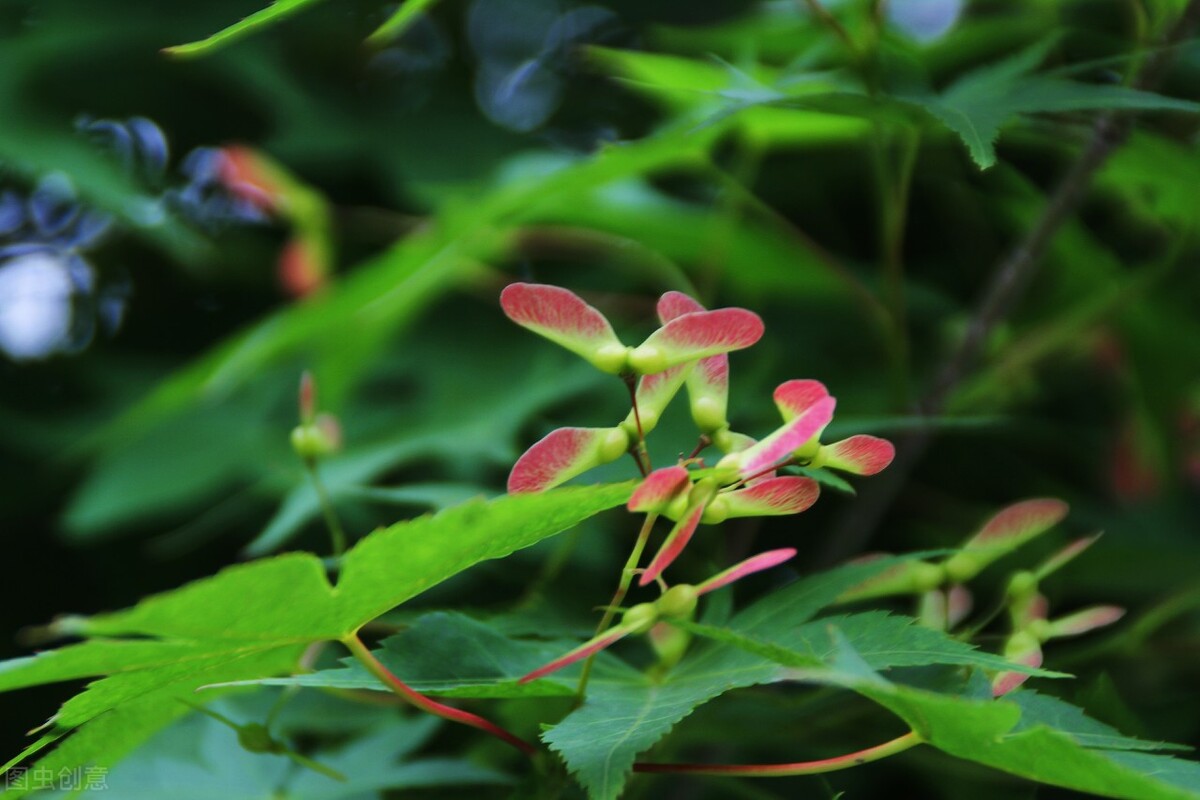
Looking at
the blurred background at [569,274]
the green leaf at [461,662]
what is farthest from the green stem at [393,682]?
the blurred background at [569,274]

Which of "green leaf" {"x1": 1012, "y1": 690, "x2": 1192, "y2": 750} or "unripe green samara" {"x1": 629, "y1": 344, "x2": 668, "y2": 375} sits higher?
"unripe green samara" {"x1": 629, "y1": 344, "x2": 668, "y2": 375}

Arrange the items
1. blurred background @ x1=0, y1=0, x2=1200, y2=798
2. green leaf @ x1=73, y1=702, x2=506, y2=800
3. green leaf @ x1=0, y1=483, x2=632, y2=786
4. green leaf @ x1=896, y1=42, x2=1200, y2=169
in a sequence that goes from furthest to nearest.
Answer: blurred background @ x1=0, y1=0, x2=1200, y2=798 → green leaf @ x1=73, y1=702, x2=506, y2=800 → green leaf @ x1=896, y1=42, x2=1200, y2=169 → green leaf @ x1=0, y1=483, x2=632, y2=786

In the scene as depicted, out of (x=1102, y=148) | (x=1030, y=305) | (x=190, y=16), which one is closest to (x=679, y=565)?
(x=1102, y=148)

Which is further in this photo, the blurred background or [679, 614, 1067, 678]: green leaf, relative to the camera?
the blurred background

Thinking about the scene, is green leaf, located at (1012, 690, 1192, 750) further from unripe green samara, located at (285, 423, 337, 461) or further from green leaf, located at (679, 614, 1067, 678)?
unripe green samara, located at (285, 423, 337, 461)

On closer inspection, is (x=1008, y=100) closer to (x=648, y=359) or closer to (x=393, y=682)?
(x=648, y=359)

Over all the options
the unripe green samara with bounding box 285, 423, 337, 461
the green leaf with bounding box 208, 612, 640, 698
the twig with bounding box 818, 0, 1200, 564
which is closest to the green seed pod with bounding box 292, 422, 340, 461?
the unripe green samara with bounding box 285, 423, 337, 461

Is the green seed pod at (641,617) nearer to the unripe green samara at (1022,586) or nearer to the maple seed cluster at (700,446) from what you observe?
the maple seed cluster at (700,446)
